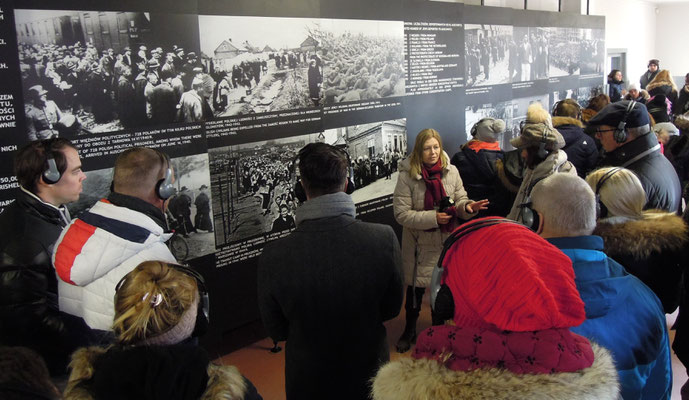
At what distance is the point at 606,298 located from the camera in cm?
200

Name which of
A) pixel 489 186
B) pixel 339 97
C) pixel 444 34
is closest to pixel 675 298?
pixel 489 186

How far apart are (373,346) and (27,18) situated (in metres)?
3.02

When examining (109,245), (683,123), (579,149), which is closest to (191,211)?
(109,245)

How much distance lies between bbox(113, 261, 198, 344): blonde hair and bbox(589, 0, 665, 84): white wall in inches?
646

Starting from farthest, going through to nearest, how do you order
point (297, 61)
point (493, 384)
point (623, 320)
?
point (297, 61) < point (623, 320) < point (493, 384)

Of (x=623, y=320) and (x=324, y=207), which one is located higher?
(x=324, y=207)

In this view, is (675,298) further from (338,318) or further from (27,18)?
(27,18)

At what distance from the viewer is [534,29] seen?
10.1 metres

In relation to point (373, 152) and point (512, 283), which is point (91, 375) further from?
point (373, 152)

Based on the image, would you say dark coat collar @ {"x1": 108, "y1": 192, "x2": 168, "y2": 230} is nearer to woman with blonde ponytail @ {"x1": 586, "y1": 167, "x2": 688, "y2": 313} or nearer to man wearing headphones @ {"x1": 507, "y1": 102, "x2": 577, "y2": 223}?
woman with blonde ponytail @ {"x1": 586, "y1": 167, "x2": 688, "y2": 313}

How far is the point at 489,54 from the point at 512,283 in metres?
7.92

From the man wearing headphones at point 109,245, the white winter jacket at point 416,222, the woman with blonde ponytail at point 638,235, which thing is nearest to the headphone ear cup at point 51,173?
the man wearing headphones at point 109,245

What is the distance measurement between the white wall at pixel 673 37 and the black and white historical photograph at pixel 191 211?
2213cm

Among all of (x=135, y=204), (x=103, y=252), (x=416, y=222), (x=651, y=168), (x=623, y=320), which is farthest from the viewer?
(x=416, y=222)
